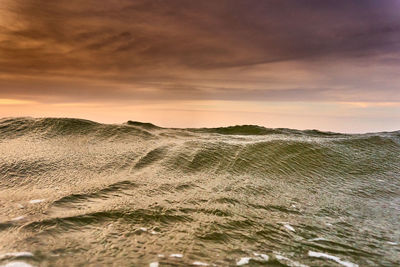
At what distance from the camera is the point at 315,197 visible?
291 inches

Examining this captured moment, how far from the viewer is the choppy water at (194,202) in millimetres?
4398

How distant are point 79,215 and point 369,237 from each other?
5181mm

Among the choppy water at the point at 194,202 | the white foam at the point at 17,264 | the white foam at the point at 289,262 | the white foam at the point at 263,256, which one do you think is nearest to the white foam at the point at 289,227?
the choppy water at the point at 194,202

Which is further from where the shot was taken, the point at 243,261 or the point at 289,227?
the point at 289,227

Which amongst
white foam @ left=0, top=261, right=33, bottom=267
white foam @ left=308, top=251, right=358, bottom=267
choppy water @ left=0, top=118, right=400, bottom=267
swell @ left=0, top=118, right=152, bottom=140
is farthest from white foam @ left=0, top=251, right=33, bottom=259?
swell @ left=0, top=118, right=152, bottom=140

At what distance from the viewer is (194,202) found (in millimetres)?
6434

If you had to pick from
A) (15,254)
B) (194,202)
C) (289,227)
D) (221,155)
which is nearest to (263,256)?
(289,227)

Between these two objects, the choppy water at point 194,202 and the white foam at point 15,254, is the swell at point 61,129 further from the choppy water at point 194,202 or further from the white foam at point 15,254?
the white foam at point 15,254

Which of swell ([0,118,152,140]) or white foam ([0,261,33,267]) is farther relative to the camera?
swell ([0,118,152,140])

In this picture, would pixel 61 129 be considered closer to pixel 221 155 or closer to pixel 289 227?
pixel 221 155

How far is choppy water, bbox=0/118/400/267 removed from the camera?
4.40 m

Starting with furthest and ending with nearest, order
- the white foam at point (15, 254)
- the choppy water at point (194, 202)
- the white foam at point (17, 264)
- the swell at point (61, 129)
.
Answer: the swell at point (61, 129), the choppy water at point (194, 202), the white foam at point (15, 254), the white foam at point (17, 264)

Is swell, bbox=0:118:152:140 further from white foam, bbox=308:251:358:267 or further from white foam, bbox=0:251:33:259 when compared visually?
white foam, bbox=308:251:358:267

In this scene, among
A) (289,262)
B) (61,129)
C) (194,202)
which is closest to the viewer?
(289,262)
